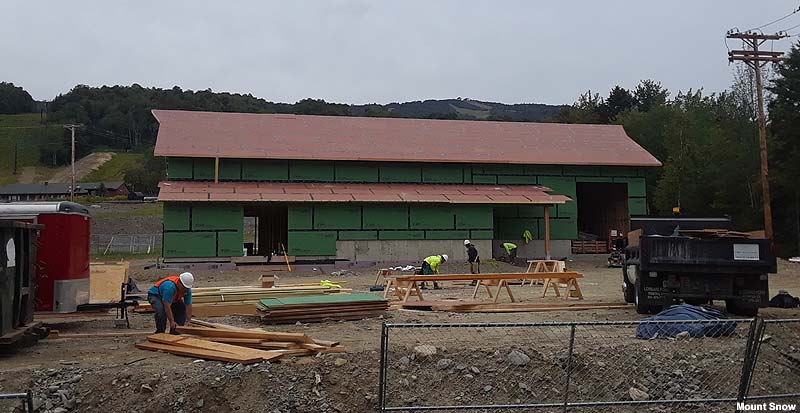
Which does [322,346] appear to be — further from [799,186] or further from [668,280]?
[799,186]

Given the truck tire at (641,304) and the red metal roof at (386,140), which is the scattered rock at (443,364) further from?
the red metal roof at (386,140)

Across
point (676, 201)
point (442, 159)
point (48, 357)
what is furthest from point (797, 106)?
point (48, 357)

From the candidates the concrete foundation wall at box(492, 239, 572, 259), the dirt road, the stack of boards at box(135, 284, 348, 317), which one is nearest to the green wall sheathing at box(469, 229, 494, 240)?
the concrete foundation wall at box(492, 239, 572, 259)

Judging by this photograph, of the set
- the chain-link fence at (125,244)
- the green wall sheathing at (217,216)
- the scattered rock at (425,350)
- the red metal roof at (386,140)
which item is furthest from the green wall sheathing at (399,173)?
the scattered rock at (425,350)

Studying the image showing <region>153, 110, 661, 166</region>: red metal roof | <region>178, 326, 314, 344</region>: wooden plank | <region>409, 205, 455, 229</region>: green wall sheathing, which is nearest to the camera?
<region>178, 326, 314, 344</region>: wooden plank

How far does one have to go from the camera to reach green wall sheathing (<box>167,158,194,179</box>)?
28125 mm

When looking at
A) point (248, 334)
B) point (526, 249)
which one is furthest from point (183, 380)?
point (526, 249)

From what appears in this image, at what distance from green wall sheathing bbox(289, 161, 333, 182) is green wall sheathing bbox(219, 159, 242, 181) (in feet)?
7.37

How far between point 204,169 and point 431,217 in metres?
10.0

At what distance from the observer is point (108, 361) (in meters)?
8.53

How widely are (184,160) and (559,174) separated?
17.6 metres

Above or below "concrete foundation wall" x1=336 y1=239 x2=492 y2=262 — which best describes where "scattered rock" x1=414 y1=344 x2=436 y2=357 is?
below

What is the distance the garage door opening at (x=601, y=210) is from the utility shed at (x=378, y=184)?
14 cm

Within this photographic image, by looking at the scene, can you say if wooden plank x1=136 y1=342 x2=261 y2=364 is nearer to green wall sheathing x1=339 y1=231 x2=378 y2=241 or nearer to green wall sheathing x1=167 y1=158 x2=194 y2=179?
green wall sheathing x1=339 y1=231 x2=378 y2=241
